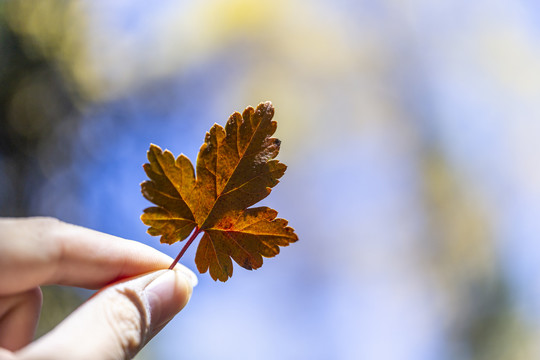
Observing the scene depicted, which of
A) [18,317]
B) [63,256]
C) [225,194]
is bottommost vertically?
[18,317]

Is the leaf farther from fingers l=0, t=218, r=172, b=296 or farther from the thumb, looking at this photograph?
fingers l=0, t=218, r=172, b=296

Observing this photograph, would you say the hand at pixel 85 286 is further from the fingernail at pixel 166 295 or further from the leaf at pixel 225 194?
the leaf at pixel 225 194

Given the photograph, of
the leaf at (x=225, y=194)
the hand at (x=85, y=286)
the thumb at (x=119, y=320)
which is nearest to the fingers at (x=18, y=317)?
the hand at (x=85, y=286)

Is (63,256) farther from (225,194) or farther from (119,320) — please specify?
(225,194)

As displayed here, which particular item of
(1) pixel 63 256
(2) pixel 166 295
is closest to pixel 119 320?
(2) pixel 166 295

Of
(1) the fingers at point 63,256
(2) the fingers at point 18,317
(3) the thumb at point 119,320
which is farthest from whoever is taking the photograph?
(2) the fingers at point 18,317

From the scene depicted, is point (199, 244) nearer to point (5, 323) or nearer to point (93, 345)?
point (93, 345)

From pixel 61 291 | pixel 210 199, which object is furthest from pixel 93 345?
pixel 61 291
